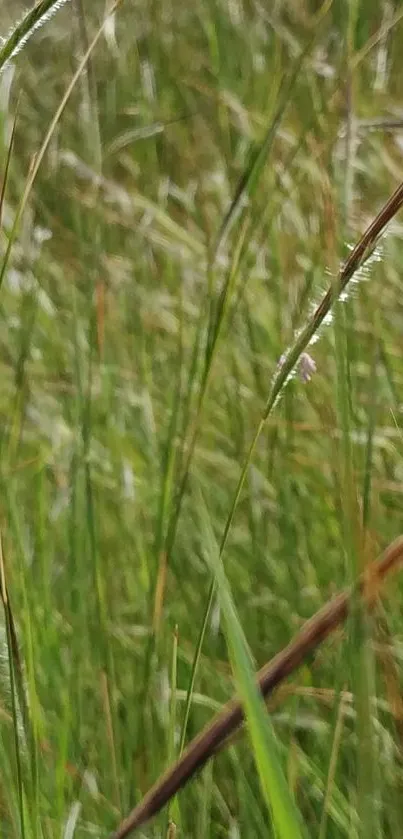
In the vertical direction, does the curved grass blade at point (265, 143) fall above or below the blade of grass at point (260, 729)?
above

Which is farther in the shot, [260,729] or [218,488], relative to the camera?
[218,488]

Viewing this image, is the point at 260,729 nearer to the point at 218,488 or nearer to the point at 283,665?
the point at 283,665

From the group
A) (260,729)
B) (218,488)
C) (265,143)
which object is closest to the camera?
(260,729)

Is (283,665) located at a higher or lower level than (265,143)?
lower

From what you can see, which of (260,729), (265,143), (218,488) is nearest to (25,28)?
(265,143)

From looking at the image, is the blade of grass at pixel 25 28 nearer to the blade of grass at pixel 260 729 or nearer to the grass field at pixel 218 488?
the grass field at pixel 218 488

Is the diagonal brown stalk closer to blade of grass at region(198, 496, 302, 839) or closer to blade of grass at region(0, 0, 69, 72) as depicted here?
blade of grass at region(198, 496, 302, 839)

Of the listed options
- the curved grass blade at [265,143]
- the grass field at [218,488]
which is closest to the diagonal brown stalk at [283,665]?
the grass field at [218,488]

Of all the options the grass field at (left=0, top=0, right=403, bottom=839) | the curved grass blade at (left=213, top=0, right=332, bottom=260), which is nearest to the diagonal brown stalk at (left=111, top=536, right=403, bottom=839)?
the grass field at (left=0, top=0, right=403, bottom=839)

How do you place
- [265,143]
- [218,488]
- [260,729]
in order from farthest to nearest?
1. [218,488]
2. [265,143]
3. [260,729]
